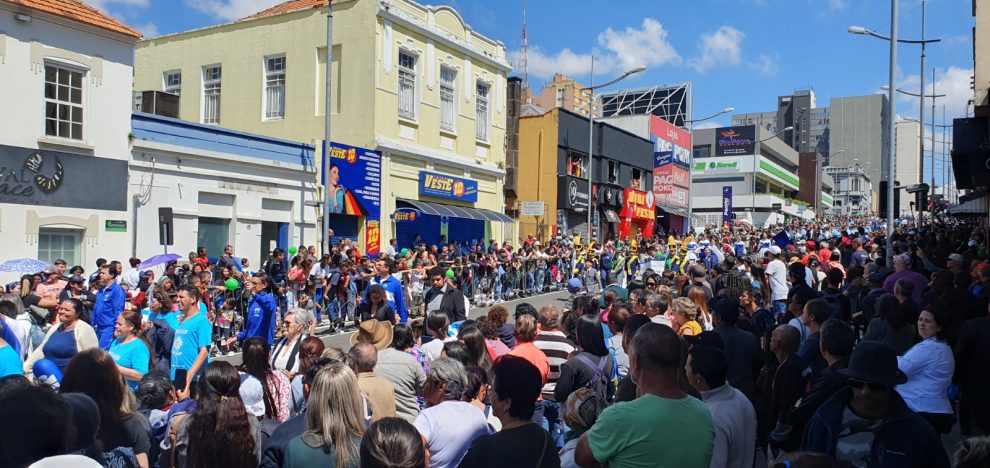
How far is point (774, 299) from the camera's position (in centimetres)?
1302

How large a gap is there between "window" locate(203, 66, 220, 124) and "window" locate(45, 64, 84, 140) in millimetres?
10032

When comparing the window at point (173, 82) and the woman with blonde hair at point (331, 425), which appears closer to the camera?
the woman with blonde hair at point (331, 425)

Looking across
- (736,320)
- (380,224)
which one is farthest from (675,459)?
(380,224)

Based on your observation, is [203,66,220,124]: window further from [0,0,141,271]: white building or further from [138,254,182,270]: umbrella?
[138,254,182,270]: umbrella

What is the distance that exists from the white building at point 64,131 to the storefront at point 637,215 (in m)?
28.4

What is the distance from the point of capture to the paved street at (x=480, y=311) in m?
12.9

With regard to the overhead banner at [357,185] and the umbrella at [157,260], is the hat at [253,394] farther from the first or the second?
the overhead banner at [357,185]

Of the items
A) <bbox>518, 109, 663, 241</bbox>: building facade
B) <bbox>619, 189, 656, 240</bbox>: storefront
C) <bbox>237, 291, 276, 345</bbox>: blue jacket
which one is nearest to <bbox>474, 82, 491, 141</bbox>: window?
<bbox>518, 109, 663, 241</bbox>: building facade

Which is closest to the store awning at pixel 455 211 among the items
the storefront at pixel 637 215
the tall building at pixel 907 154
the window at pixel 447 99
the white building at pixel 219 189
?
the window at pixel 447 99

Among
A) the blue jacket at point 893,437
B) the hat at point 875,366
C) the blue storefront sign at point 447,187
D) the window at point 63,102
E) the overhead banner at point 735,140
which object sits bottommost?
the blue jacket at point 893,437

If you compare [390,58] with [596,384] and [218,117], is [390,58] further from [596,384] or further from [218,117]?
[596,384]

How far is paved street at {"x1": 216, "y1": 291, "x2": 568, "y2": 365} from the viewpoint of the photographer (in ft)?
42.2

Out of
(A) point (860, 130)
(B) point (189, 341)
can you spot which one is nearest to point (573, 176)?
(B) point (189, 341)

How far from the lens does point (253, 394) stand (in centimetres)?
506
